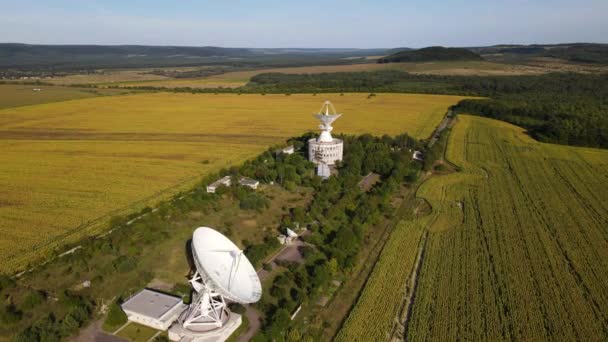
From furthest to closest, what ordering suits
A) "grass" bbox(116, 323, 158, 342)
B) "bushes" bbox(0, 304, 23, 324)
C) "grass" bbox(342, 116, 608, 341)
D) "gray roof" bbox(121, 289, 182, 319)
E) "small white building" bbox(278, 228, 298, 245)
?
"small white building" bbox(278, 228, 298, 245), "grass" bbox(342, 116, 608, 341), "gray roof" bbox(121, 289, 182, 319), "bushes" bbox(0, 304, 23, 324), "grass" bbox(116, 323, 158, 342)

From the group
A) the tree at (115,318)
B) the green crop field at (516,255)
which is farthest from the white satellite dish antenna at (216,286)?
the green crop field at (516,255)

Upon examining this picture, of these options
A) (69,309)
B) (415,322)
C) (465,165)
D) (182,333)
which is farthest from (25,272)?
(465,165)

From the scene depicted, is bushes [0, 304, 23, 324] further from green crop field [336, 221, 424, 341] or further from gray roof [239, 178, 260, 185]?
gray roof [239, 178, 260, 185]

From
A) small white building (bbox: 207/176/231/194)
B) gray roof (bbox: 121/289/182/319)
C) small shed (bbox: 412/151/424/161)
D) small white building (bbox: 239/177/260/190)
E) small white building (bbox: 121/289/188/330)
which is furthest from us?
small shed (bbox: 412/151/424/161)

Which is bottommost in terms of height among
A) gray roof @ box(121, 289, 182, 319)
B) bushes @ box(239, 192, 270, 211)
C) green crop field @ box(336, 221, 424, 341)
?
green crop field @ box(336, 221, 424, 341)

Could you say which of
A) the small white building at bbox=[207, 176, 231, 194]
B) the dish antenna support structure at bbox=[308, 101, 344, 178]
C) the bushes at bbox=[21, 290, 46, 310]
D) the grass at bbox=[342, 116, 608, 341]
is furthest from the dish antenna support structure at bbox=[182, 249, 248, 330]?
the dish antenna support structure at bbox=[308, 101, 344, 178]

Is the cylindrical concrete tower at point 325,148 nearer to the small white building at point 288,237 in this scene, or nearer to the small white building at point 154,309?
the small white building at point 288,237

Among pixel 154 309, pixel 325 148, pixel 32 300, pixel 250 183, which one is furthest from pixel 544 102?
pixel 32 300
